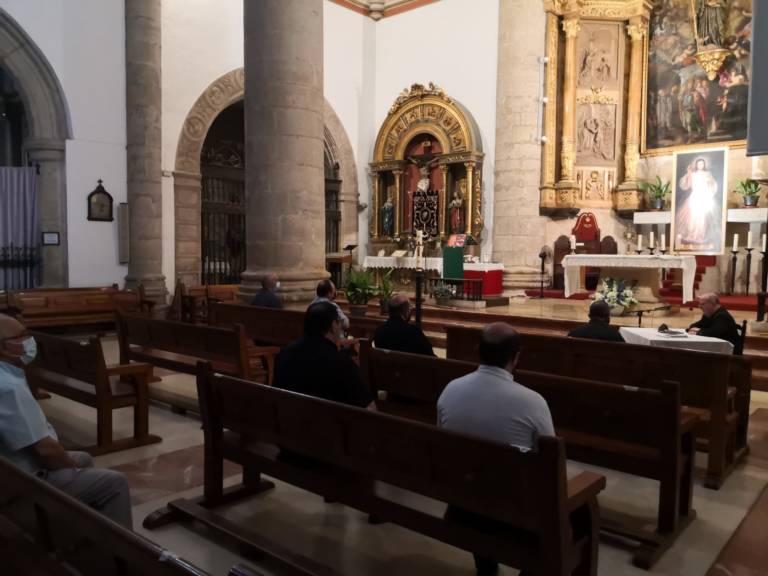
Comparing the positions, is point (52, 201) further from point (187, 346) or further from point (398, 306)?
point (398, 306)

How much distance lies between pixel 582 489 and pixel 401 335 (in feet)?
7.98

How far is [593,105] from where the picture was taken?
14.3 meters

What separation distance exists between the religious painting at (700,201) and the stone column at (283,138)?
847 centimetres

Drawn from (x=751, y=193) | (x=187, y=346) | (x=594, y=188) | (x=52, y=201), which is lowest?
(x=187, y=346)

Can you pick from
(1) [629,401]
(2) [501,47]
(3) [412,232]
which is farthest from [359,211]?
(1) [629,401]

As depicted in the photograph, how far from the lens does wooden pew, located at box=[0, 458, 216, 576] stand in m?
1.58

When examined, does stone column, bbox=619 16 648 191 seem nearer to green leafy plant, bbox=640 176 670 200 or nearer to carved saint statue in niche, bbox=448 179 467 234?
green leafy plant, bbox=640 176 670 200

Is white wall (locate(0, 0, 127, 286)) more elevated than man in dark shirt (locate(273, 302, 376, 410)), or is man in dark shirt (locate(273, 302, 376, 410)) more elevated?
white wall (locate(0, 0, 127, 286))

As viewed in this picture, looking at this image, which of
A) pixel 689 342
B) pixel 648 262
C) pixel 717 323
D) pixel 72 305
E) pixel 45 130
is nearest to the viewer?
pixel 689 342

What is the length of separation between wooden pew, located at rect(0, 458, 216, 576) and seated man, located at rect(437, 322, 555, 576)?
1375mm

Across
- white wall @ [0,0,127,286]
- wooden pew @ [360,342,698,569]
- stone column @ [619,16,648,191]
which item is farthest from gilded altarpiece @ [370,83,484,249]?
wooden pew @ [360,342,698,569]

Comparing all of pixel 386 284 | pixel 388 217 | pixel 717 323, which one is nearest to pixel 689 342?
pixel 717 323

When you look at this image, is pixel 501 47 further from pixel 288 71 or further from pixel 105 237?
pixel 105 237

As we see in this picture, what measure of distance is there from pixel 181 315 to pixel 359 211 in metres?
6.50
